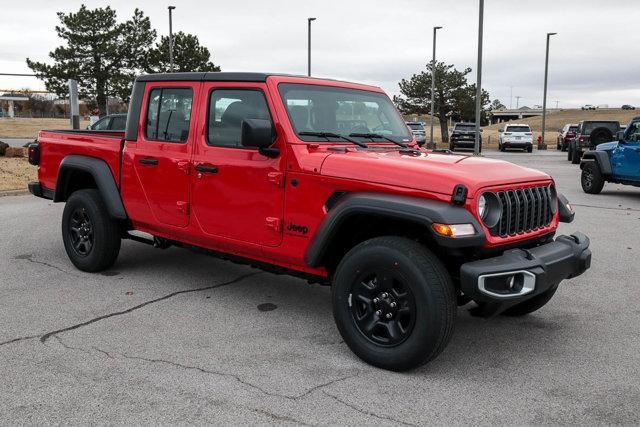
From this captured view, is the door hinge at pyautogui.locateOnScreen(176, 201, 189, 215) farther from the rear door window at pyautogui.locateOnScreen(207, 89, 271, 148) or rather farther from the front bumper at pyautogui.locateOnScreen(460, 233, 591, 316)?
the front bumper at pyautogui.locateOnScreen(460, 233, 591, 316)

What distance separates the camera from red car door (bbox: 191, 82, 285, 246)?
434 centimetres

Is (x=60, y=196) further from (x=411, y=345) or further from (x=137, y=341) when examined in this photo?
(x=411, y=345)

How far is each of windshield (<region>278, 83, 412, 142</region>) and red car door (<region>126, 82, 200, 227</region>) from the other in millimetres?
927

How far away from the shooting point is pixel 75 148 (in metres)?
6.02

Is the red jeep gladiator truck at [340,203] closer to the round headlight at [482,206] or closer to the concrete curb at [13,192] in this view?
the round headlight at [482,206]

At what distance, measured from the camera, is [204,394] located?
3.43 meters

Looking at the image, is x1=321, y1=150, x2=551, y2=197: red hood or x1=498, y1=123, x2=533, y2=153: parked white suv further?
x1=498, y1=123, x2=533, y2=153: parked white suv

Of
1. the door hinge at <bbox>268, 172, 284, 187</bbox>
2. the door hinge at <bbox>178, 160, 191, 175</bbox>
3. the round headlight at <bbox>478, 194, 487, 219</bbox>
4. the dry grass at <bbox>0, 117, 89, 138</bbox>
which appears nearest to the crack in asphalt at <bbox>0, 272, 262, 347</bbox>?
the door hinge at <bbox>178, 160, 191, 175</bbox>

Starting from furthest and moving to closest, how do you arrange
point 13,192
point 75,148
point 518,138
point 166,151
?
point 518,138
point 13,192
point 75,148
point 166,151

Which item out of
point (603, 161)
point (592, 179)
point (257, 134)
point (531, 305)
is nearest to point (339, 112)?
point (257, 134)

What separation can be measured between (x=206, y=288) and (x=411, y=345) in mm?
2518

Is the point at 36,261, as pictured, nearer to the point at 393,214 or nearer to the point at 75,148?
the point at 75,148

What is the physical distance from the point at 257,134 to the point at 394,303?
1414 mm

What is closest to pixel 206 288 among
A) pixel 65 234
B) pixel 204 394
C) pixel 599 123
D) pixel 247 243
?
pixel 247 243
